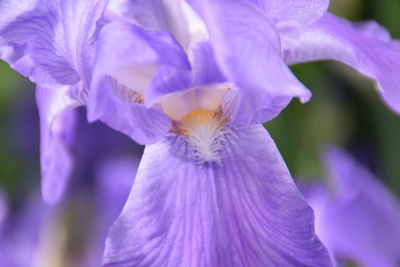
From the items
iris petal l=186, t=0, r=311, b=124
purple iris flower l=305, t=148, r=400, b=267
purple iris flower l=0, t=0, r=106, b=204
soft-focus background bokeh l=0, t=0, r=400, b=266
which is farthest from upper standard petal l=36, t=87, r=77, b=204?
soft-focus background bokeh l=0, t=0, r=400, b=266

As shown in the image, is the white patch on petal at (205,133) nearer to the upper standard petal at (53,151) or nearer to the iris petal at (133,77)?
the iris petal at (133,77)

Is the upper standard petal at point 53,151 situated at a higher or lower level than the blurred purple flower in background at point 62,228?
higher

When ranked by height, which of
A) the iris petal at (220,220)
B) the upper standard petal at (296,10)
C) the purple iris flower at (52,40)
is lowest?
the iris petal at (220,220)

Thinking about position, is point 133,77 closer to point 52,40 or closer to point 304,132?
point 52,40

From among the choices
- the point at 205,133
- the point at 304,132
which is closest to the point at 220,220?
the point at 205,133

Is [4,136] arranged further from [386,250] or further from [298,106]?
[386,250]

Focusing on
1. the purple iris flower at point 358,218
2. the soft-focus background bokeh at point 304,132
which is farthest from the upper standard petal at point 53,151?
the soft-focus background bokeh at point 304,132
